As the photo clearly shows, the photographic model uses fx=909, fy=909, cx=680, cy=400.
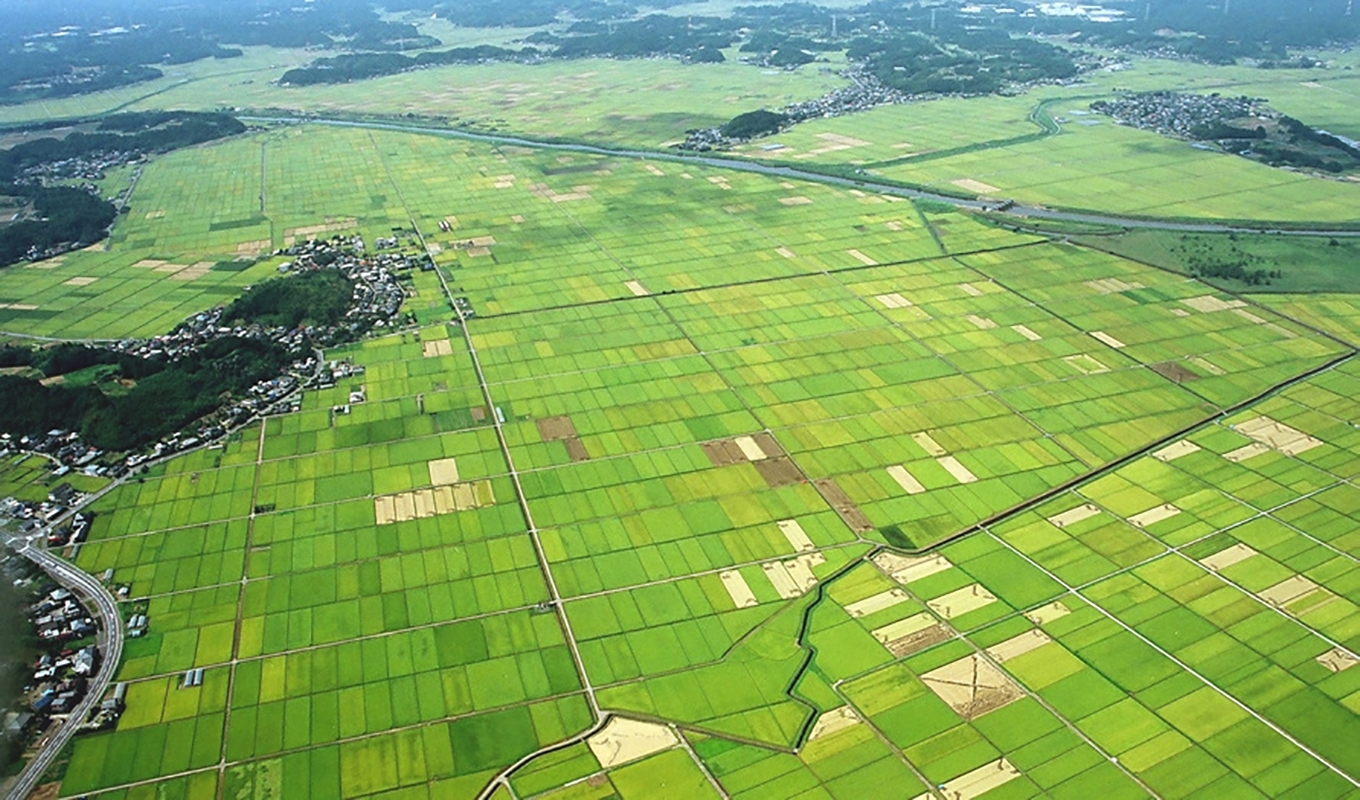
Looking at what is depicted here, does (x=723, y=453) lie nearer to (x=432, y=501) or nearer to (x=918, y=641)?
(x=432, y=501)

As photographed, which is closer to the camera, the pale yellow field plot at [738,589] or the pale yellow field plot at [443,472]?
the pale yellow field plot at [738,589]

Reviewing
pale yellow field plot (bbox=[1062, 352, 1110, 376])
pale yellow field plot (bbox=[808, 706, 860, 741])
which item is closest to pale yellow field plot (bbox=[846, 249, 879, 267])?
pale yellow field plot (bbox=[1062, 352, 1110, 376])

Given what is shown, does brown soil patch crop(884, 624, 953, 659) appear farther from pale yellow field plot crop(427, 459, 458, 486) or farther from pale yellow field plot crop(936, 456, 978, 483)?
pale yellow field plot crop(427, 459, 458, 486)

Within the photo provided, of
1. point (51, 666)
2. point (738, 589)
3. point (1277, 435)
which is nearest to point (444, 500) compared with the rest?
point (738, 589)

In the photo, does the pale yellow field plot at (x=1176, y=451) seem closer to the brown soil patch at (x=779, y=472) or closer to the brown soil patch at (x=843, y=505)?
the brown soil patch at (x=843, y=505)

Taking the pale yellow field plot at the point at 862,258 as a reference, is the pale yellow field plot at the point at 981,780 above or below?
below

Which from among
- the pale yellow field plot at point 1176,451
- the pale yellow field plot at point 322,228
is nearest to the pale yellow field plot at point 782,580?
the pale yellow field plot at point 1176,451

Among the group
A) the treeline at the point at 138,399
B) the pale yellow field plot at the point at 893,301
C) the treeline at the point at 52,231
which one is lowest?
the pale yellow field plot at the point at 893,301
